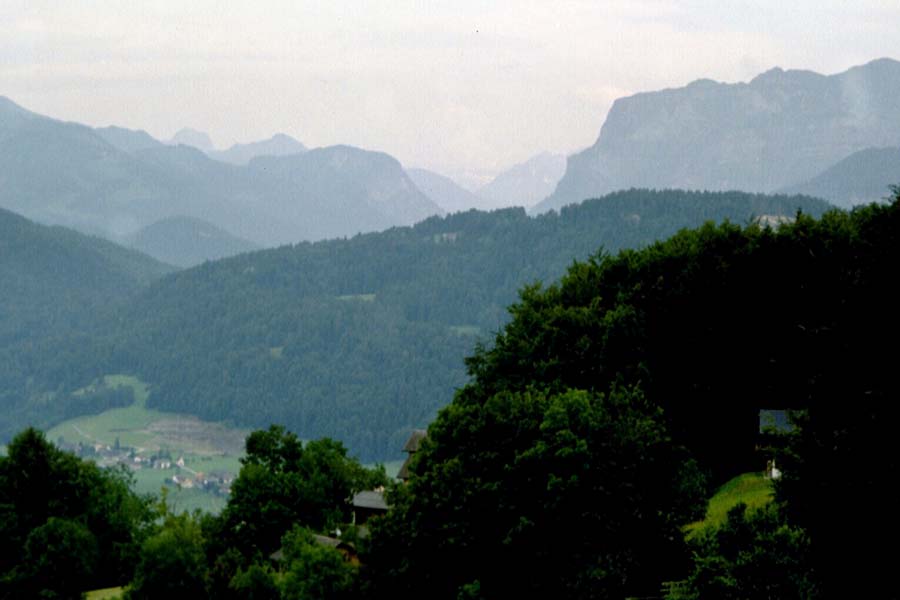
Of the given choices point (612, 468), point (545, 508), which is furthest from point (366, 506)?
point (612, 468)

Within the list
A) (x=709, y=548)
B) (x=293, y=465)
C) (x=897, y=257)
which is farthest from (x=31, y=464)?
(x=897, y=257)

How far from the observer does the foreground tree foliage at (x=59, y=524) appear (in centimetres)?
6475

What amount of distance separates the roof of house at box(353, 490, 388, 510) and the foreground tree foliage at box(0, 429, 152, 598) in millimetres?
12798

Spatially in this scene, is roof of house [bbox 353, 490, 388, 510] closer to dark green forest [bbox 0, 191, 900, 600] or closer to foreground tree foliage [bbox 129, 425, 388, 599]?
foreground tree foliage [bbox 129, 425, 388, 599]

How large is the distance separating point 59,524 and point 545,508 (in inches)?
1354

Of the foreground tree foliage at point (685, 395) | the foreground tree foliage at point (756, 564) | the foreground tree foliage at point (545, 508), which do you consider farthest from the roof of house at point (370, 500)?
the foreground tree foliage at point (756, 564)

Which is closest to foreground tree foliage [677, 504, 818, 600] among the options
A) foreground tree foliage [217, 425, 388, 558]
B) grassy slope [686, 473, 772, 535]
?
grassy slope [686, 473, 772, 535]

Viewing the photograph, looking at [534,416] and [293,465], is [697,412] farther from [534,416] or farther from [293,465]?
[293,465]

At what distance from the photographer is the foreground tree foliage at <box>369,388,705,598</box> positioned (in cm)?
4194

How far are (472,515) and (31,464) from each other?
36492 mm

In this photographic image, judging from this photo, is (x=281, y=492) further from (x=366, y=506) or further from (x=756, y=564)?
(x=756, y=564)

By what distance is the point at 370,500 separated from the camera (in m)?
69.8

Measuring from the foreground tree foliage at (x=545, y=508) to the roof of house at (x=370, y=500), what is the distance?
804 inches

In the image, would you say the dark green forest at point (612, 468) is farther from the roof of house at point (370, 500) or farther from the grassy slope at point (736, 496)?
the roof of house at point (370, 500)
